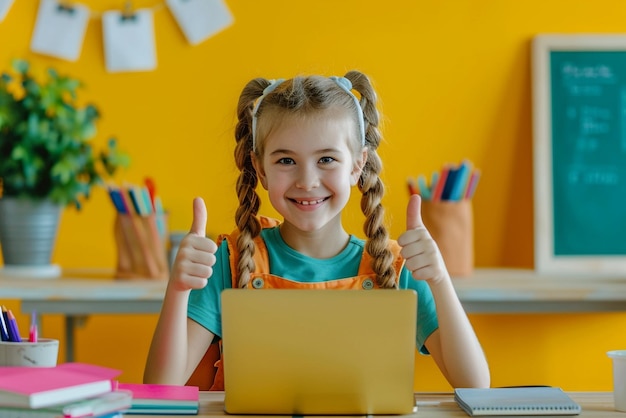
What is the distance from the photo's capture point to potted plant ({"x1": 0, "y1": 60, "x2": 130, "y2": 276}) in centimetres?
232

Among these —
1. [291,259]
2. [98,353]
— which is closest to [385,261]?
[291,259]

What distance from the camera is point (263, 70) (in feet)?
8.66

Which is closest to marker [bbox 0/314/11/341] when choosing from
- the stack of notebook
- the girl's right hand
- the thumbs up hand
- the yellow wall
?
the stack of notebook

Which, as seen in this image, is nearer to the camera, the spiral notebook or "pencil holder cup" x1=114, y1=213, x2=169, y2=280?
the spiral notebook

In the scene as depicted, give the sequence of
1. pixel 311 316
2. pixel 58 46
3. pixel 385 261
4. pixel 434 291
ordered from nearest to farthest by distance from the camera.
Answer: pixel 311 316 → pixel 434 291 → pixel 385 261 → pixel 58 46

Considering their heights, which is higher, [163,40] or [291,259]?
[163,40]

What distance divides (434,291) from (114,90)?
157 cm

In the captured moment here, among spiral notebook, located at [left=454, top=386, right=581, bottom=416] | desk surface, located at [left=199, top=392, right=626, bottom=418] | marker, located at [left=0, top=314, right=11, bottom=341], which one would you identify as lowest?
desk surface, located at [left=199, top=392, right=626, bottom=418]

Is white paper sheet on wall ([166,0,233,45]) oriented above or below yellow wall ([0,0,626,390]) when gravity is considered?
above

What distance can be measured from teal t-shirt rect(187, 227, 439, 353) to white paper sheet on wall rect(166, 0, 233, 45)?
1.22 meters

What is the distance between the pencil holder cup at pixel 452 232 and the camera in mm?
2348

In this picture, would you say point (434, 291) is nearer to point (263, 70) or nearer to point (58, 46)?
point (263, 70)

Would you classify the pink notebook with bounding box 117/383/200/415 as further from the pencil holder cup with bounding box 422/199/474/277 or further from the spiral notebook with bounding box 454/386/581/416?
the pencil holder cup with bounding box 422/199/474/277

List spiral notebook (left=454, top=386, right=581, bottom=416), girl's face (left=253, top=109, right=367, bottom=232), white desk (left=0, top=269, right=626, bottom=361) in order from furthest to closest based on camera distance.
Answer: white desk (left=0, top=269, right=626, bottom=361), girl's face (left=253, top=109, right=367, bottom=232), spiral notebook (left=454, top=386, right=581, bottom=416)
